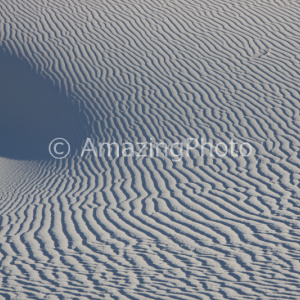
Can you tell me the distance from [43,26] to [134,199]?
983 cm

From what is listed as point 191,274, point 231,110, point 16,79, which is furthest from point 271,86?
point 191,274

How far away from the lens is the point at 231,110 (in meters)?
11.4

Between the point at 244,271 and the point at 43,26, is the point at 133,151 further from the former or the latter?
the point at 43,26

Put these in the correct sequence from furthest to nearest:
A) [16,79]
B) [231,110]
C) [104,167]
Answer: [16,79] → [231,110] → [104,167]
